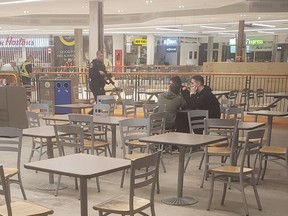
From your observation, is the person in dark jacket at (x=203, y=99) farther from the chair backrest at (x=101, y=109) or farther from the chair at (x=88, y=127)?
the chair at (x=88, y=127)

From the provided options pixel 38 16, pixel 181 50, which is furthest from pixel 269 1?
pixel 181 50

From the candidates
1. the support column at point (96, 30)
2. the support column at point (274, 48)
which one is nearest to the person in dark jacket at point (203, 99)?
the support column at point (96, 30)

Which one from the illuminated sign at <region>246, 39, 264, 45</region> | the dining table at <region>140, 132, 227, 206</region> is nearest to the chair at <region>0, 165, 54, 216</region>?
the dining table at <region>140, 132, 227, 206</region>

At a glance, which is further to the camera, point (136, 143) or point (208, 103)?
point (208, 103)

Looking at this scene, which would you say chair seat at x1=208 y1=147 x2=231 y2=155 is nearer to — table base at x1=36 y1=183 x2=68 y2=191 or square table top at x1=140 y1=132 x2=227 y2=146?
square table top at x1=140 y1=132 x2=227 y2=146

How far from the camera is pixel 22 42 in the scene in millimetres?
28297

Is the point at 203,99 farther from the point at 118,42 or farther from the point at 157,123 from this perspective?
the point at 118,42

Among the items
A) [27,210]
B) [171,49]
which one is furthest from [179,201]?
[171,49]

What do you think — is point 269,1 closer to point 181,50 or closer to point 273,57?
point 273,57

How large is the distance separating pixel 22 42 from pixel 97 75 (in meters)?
20.0

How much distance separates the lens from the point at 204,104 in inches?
271

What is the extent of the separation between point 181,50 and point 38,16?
14304 mm

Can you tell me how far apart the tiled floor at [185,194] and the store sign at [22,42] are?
23688 mm

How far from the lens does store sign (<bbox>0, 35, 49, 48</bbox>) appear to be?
28302 mm
